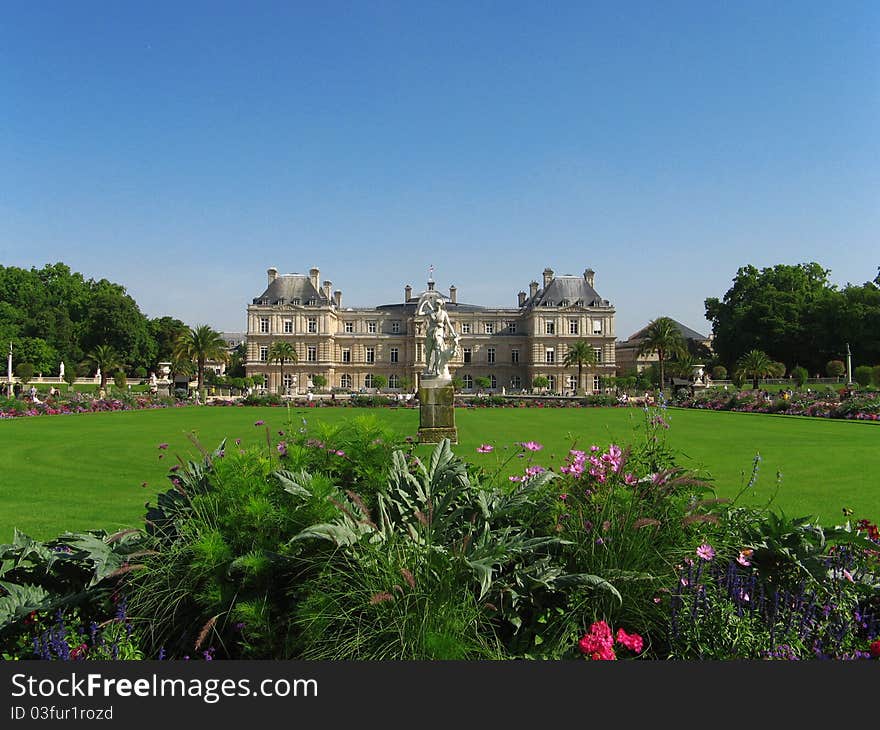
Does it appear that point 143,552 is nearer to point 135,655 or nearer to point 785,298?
point 135,655

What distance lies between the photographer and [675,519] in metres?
3.68

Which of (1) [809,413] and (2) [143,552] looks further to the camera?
(1) [809,413]

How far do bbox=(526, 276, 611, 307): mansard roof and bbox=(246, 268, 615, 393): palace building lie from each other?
12 centimetres

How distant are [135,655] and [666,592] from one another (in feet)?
8.73

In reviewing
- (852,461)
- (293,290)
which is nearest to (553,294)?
(293,290)

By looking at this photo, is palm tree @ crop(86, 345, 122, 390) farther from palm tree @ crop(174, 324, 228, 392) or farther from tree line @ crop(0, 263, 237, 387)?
palm tree @ crop(174, 324, 228, 392)

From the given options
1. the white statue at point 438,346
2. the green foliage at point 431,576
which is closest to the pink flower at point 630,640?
the green foliage at point 431,576

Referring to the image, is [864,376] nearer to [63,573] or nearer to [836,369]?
[836,369]

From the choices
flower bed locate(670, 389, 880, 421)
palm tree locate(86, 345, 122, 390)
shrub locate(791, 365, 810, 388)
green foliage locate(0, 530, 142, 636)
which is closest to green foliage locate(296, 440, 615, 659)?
green foliage locate(0, 530, 142, 636)

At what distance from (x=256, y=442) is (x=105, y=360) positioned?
187 feet

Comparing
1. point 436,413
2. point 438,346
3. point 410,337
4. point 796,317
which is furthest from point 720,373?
point 436,413

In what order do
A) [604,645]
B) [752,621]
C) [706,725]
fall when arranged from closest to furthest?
1. [706,725]
2. [604,645]
3. [752,621]

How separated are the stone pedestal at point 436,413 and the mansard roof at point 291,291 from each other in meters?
63.8

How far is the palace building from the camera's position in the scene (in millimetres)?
76938
